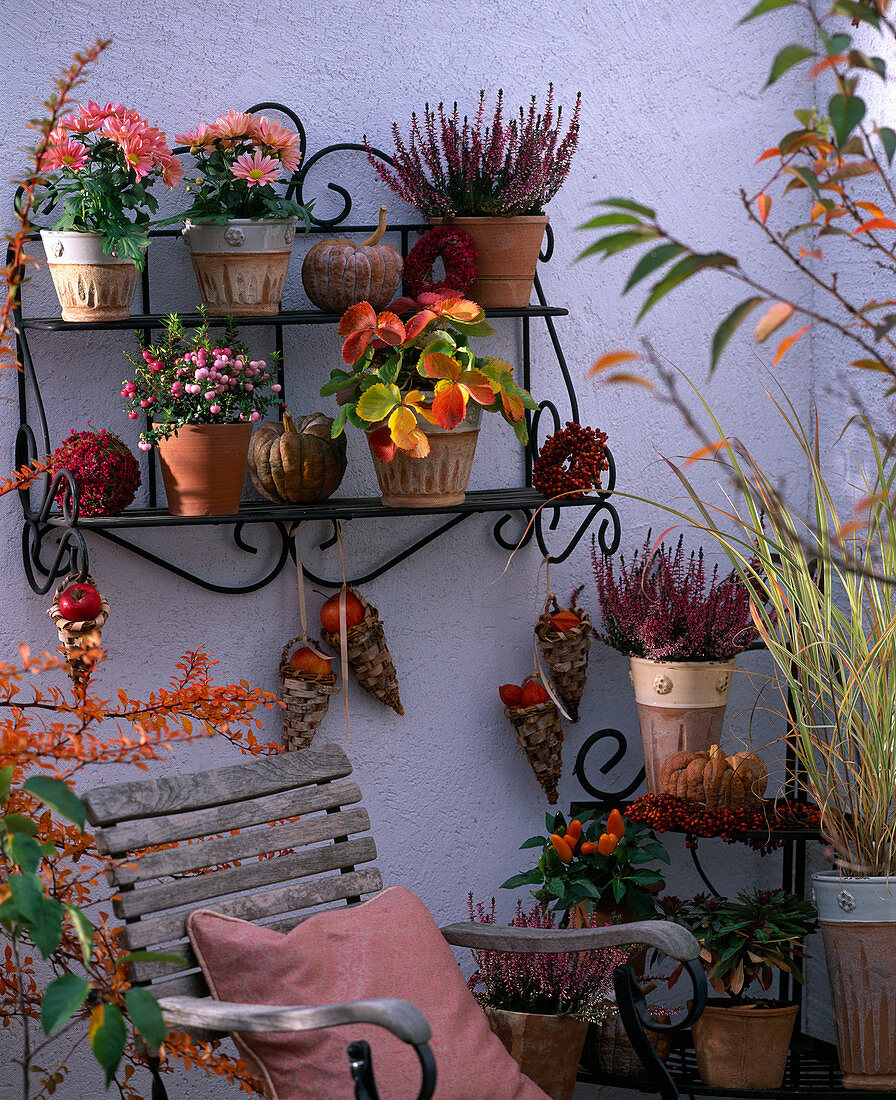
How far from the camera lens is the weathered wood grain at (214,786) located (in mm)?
1634

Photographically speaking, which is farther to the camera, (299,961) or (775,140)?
(775,140)

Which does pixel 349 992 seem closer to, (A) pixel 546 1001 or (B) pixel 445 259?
(A) pixel 546 1001

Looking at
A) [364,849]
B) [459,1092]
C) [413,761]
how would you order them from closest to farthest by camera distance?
1. [459,1092]
2. [364,849]
3. [413,761]

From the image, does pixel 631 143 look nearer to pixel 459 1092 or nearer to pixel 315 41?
pixel 315 41

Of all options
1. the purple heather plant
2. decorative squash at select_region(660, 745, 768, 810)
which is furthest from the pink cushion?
the purple heather plant

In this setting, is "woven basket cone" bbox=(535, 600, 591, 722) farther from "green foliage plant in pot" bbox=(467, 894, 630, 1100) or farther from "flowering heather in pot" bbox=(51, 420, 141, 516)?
"flowering heather in pot" bbox=(51, 420, 141, 516)

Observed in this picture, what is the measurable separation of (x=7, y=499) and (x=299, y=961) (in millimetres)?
1006

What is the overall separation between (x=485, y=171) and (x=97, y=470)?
2.88ft

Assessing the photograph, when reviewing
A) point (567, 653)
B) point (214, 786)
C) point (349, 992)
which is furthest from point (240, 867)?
point (567, 653)

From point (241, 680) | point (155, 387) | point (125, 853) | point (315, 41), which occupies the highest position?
point (315, 41)

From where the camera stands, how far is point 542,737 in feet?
7.52

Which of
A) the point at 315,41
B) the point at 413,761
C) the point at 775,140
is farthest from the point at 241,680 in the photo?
the point at 775,140

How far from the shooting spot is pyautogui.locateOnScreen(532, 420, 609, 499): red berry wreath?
2115mm

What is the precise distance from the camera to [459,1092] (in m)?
1.60
